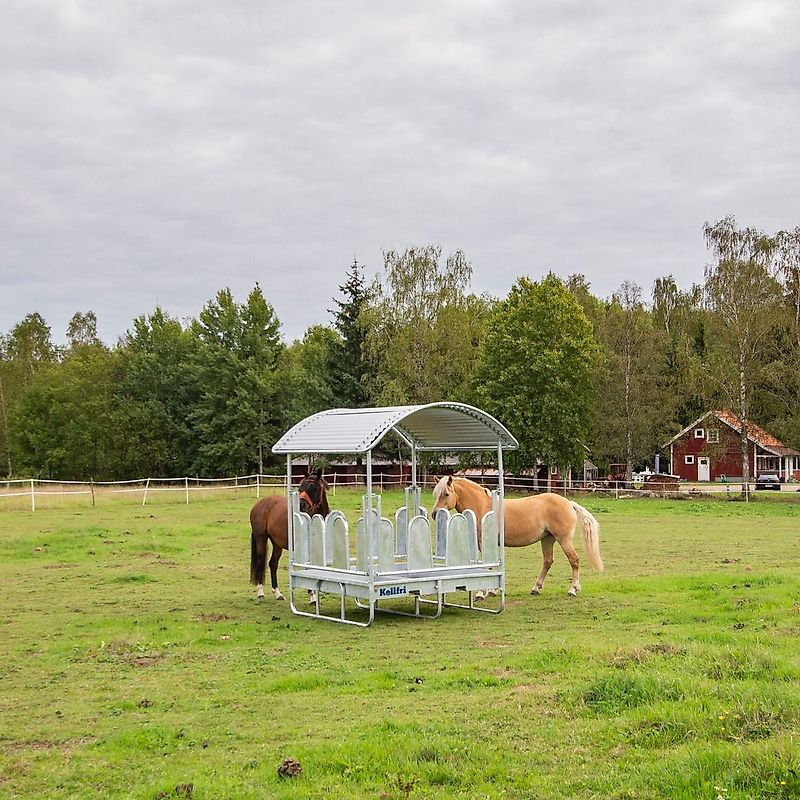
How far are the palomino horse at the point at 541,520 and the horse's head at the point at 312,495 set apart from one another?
1.89m

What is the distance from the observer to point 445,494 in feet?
45.1

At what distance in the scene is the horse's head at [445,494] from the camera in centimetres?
1362

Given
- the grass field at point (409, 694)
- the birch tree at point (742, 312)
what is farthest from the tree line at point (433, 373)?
the grass field at point (409, 694)

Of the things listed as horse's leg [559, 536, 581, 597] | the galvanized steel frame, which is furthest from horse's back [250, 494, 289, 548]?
horse's leg [559, 536, 581, 597]

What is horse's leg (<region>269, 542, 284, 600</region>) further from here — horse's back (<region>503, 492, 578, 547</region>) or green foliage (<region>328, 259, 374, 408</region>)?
green foliage (<region>328, 259, 374, 408</region>)

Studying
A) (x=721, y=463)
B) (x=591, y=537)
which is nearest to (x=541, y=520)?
(x=591, y=537)

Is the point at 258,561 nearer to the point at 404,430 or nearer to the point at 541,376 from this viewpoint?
the point at 404,430

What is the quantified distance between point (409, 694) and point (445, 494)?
232 inches

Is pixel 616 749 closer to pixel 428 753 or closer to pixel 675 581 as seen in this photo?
pixel 428 753

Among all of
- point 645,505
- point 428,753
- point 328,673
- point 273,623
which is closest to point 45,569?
point 273,623

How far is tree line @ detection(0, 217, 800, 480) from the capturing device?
43.3m

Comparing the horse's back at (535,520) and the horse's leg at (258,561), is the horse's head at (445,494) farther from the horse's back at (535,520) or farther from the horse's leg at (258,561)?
the horse's leg at (258,561)

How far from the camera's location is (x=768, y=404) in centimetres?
4372

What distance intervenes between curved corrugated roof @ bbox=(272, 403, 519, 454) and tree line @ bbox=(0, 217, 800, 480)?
31.2 metres
